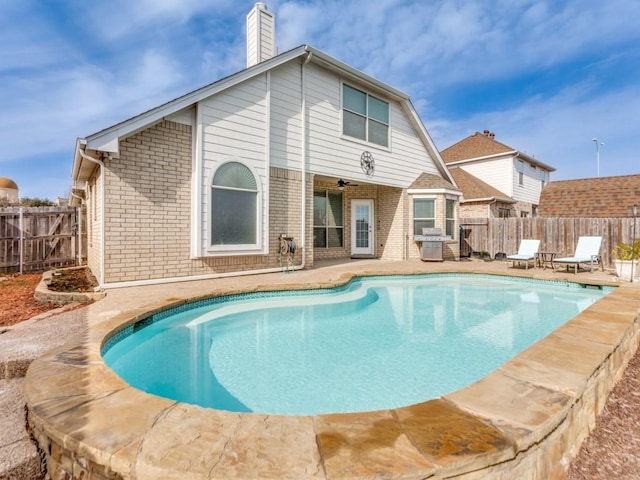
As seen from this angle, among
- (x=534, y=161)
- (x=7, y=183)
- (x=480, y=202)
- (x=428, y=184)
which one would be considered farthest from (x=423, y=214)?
(x=7, y=183)

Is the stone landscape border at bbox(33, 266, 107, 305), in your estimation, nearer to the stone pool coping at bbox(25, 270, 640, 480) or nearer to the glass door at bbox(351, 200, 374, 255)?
the stone pool coping at bbox(25, 270, 640, 480)

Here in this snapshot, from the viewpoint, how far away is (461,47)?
11398 millimetres

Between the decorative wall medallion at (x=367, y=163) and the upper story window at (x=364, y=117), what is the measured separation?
1.72 feet

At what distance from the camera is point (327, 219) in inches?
484

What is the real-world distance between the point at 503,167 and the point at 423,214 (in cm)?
1017

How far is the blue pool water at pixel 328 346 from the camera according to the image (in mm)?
3066

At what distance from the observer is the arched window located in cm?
739

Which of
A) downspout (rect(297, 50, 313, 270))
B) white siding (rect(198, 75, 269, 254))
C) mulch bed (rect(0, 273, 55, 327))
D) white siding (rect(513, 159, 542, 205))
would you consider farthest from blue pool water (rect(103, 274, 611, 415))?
white siding (rect(513, 159, 542, 205))

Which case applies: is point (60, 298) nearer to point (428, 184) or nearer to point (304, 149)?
point (304, 149)

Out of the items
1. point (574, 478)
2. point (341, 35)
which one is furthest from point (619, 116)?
point (574, 478)

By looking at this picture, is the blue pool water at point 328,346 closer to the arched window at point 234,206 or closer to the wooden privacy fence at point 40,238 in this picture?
the arched window at point 234,206

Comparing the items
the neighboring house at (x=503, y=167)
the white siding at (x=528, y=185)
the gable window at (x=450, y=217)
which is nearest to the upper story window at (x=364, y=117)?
the gable window at (x=450, y=217)

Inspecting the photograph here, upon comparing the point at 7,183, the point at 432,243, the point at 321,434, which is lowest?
the point at 321,434

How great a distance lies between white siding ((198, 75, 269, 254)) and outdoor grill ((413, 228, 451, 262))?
6092 mm
